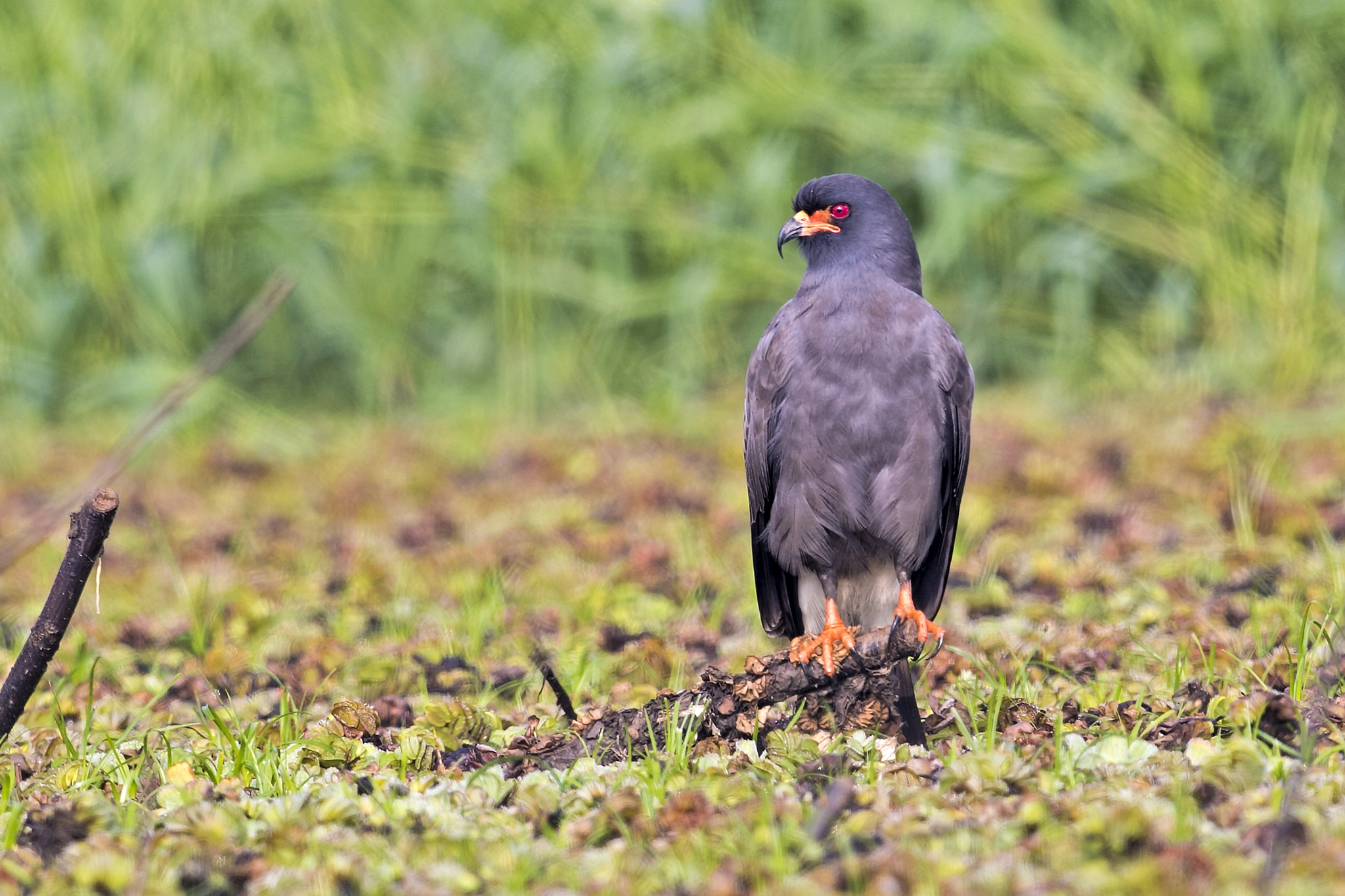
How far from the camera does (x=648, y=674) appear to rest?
446 cm

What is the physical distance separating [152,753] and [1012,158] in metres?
6.32

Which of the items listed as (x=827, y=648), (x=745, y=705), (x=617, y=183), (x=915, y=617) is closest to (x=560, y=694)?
(x=745, y=705)

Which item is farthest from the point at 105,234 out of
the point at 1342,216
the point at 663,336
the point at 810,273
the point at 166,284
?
the point at 1342,216

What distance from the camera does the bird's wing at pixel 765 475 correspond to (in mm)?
4359

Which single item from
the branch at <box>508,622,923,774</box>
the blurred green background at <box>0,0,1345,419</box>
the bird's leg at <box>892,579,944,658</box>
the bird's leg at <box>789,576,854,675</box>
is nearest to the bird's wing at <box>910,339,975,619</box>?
the bird's leg at <box>892,579,944,658</box>

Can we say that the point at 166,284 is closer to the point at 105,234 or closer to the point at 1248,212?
the point at 105,234

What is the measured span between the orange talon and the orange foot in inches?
5.8

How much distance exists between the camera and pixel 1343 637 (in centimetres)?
392

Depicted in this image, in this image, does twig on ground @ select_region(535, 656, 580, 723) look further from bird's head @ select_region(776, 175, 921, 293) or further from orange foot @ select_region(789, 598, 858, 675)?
bird's head @ select_region(776, 175, 921, 293)

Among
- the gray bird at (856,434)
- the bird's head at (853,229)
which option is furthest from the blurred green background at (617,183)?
the gray bird at (856,434)

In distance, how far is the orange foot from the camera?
3.69 meters

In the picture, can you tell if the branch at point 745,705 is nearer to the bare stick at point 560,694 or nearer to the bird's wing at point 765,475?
the bare stick at point 560,694

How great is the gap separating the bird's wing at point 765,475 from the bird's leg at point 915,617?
410mm

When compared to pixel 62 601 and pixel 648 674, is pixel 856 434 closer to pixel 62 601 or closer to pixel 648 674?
pixel 648 674
